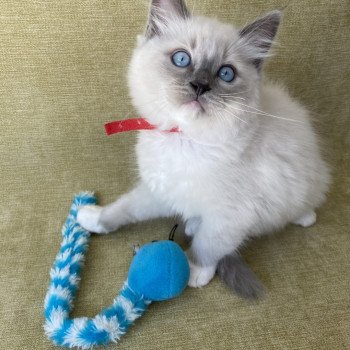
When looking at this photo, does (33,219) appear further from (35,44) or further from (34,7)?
(34,7)

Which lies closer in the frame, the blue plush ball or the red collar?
the blue plush ball

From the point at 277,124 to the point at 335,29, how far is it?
0.68m

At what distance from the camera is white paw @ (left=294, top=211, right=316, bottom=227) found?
1354mm

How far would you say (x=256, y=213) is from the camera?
111 cm

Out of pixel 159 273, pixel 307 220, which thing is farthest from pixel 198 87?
pixel 307 220

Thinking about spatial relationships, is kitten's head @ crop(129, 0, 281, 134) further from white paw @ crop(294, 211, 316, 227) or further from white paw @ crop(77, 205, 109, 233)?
white paw @ crop(294, 211, 316, 227)

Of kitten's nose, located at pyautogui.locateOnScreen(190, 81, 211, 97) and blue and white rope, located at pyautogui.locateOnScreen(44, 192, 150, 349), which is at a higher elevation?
kitten's nose, located at pyautogui.locateOnScreen(190, 81, 211, 97)

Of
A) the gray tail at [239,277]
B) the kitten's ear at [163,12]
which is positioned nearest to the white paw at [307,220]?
the gray tail at [239,277]

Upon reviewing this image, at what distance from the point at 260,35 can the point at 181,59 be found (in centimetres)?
24

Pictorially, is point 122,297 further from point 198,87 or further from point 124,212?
point 198,87

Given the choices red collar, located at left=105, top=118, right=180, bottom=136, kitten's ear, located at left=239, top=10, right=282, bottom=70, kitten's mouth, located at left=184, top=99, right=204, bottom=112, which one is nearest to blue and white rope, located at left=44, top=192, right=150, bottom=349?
red collar, located at left=105, top=118, right=180, bottom=136

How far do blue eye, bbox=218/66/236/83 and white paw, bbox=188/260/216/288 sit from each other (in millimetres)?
543

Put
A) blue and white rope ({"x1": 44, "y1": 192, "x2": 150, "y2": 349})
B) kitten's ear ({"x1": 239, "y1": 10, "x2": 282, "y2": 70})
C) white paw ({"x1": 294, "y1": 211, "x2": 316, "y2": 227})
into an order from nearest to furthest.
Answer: blue and white rope ({"x1": 44, "y1": 192, "x2": 150, "y2": 349}) → kitten's ear ({"x1": 239, "y1": 10, "x2": 282, "y2": 70}) → white paw ({"x1": 294, "y1": 211, "x2": 316, "y2": 227})

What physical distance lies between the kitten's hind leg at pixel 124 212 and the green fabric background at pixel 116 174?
4 centimetres
